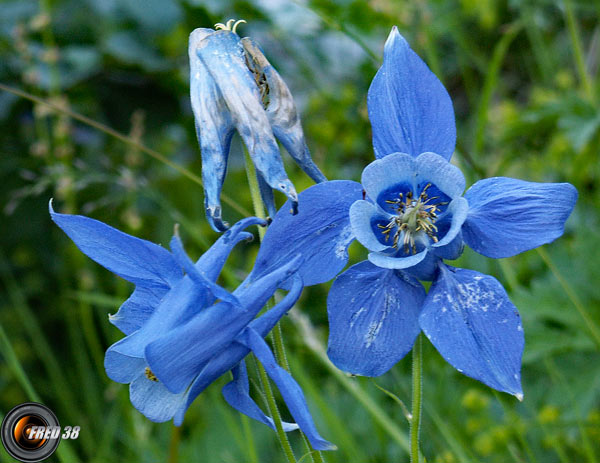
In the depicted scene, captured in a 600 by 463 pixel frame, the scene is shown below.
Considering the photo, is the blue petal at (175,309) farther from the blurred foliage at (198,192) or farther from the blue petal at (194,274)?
the blurred foliage at (198,192)

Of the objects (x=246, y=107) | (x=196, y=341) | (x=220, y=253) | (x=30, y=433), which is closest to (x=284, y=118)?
(x=246, y=107)

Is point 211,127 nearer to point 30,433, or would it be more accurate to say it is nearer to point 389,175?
point 389,175

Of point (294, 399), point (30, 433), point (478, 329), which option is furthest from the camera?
point (30, 433)

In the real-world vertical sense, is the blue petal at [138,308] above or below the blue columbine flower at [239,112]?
below

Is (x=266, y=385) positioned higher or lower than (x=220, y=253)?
lower

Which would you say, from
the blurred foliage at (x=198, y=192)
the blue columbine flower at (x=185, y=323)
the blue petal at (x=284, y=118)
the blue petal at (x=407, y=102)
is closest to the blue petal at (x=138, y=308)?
the blue columbine flower at (x=185, y=323)

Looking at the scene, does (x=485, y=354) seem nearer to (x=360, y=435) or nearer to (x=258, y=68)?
(x=258, y=68)

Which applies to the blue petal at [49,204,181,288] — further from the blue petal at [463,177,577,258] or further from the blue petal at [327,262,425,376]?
the blue petal at [463,177,577,258]
